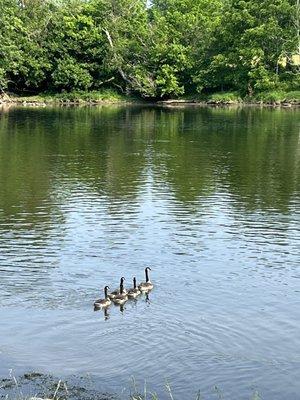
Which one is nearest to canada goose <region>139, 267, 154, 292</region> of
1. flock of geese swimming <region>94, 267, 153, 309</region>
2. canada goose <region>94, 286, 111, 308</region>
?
flock of geese swimming <region>94, 267, 153, 309</region>

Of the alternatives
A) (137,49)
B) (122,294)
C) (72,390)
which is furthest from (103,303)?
(137,49)

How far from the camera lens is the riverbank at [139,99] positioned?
115 metres

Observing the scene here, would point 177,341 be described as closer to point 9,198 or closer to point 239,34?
point 9,198

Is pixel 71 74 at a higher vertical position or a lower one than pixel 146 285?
higher

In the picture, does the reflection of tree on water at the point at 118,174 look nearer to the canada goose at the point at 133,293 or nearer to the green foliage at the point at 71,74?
the canada goose at the point at 133,293

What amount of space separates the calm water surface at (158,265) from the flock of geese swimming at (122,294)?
0.28 metres

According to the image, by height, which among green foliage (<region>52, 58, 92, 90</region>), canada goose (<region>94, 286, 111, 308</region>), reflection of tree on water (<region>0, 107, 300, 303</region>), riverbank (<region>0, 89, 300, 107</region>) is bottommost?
canada goose (<region>94, 286, 111, 308</region>)

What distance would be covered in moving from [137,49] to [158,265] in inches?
3872

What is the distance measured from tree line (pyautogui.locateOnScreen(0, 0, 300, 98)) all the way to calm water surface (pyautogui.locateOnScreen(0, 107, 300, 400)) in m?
60.4

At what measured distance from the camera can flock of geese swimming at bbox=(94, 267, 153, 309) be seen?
23.5m

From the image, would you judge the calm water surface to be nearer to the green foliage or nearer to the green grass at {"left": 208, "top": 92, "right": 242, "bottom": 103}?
the green grass at {"left": 208, "top": 92, "right": 242, "bottom": 103}

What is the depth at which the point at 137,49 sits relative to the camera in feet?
403

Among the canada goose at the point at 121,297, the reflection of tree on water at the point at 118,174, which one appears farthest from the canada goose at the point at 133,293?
the reflection of tree on water at the point at 118,174

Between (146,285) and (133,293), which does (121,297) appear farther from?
(146,285)
